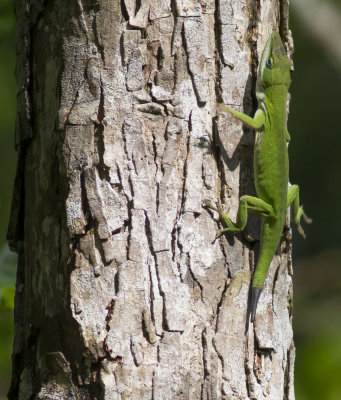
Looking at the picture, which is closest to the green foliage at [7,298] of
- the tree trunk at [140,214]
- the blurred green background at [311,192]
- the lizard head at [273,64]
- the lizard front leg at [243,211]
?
the blurred green background at [311,192]

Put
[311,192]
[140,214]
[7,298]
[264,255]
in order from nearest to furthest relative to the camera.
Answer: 1. [140,214]
2. [264,255]
3. [7,298]
4. [311,192]

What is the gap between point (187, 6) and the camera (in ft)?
8.48

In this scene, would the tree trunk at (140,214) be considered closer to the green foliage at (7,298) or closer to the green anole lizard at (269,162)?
the green anole lizard at (269,162)

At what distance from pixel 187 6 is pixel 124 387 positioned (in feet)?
5.03

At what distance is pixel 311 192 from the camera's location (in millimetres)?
11492

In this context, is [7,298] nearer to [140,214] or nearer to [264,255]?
[140,214]

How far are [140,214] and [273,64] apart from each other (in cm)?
113

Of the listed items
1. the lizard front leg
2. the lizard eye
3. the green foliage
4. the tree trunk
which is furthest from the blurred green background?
the lizard eye

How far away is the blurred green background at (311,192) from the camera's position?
484cm

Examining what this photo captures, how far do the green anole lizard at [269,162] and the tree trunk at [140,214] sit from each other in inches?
1.9

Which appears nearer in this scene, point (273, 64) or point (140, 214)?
point (140, 214)

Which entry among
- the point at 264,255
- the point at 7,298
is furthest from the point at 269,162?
the point at 7,298

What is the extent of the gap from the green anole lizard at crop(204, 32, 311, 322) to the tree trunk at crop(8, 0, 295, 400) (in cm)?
5

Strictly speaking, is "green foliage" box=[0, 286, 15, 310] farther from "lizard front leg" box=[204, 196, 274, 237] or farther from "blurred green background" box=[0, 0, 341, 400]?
"lizard front leg" box=[204, 196, 274, 237]
